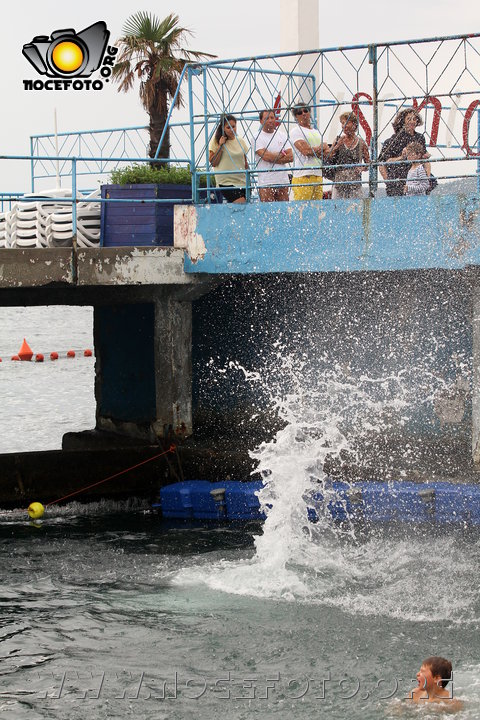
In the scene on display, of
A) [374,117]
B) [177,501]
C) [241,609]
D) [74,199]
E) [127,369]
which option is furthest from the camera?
[127,369]

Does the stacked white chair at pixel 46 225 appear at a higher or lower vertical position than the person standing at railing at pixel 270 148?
lower

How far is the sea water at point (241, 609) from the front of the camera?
9.45m

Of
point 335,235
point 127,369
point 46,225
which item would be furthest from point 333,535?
point 127,369

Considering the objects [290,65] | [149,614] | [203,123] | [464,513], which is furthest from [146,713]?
[290,65]

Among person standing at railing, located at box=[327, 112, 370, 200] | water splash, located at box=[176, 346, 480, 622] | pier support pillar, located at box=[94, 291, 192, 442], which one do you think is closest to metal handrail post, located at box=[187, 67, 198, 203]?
person standing at railing, located at box=[327, 112, 370, 200]

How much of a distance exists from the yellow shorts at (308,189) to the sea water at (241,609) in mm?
2952

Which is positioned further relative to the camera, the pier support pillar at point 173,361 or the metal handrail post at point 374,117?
the pier support pillar at point 173,361

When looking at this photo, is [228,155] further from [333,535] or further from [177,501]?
[333,535]

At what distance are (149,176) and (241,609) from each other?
21.6 ft

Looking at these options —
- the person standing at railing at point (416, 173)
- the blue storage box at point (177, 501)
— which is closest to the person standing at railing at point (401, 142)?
the person standing at railing at point (416, 173)

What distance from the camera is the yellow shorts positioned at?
1473 cm

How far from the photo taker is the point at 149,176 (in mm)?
15836

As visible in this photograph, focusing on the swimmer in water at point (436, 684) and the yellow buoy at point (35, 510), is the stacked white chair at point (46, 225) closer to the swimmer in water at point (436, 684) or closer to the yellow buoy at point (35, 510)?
the yellow buoy at point (35, 510)

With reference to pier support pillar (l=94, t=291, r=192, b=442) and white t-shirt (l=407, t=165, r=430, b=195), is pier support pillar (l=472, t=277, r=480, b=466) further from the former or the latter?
pier support pillar (l=94, t=291, r=192, b=442)
